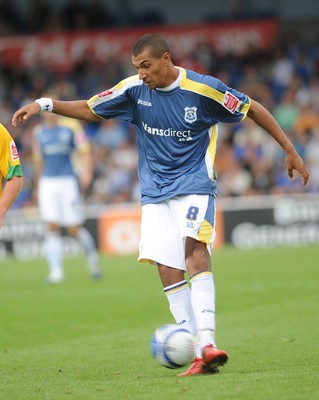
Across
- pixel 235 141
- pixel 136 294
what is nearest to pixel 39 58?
pixel 235 141

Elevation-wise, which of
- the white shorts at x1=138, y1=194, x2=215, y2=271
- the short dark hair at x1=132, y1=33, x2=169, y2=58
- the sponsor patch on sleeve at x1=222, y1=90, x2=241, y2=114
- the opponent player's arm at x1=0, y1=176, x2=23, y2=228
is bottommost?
the white shorts at x1=138, y1=194, x2=215, y2=271

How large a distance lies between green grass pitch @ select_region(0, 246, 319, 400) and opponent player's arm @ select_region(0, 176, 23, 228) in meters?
1.34

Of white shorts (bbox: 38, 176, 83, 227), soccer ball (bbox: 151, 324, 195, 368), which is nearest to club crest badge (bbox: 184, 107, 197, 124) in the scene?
soccer ball (bbox: 151, 324, 195, 368)

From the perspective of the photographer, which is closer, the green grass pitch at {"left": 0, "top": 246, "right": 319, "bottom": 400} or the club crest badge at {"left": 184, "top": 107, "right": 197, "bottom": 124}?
the green grass pitch at {"left": 0, "top": 246, "right": 319, "bottom": 400}

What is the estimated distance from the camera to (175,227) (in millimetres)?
7547

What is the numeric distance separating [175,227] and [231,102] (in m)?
1.05

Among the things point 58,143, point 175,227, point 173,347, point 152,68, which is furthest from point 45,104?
point 58,143

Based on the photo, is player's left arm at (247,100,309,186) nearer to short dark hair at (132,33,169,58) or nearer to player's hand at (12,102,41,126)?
short dark hair at (132,33,169,58)

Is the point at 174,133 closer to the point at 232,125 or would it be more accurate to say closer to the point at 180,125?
the point at 180,125

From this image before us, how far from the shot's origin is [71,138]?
16.0 metres

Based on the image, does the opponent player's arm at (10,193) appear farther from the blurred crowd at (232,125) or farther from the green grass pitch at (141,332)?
the blurred crowd at (232,125)

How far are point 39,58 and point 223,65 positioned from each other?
548cm

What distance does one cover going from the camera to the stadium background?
20969 mm

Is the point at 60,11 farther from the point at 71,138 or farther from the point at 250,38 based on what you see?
the point at 71,138
